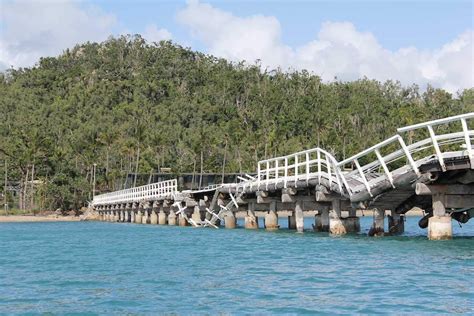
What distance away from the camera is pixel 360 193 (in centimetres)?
2855

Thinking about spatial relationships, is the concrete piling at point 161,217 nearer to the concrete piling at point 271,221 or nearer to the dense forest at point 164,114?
the concrete piling at point 271,221

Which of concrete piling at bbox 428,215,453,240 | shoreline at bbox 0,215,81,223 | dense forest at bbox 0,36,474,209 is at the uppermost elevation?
dense forest at bbox 0,36,474,209

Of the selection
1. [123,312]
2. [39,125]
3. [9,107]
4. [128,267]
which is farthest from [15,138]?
[123,312]

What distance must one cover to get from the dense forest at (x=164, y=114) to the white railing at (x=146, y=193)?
21295 mm

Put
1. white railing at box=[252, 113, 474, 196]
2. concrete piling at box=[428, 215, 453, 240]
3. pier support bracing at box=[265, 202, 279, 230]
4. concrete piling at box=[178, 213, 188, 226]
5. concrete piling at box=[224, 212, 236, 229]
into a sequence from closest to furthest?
white railing at box=[252, 113, 474, 196]
concrete piling at box=[428, 215, 453, 240]
pier support bracing at box=[265, 202, 279, 230]
concrete piling at box=[224, 212, 236, 229]
concrete piling at box=[178, 213, 188, 226]

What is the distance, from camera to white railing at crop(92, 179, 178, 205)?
54.9 metres

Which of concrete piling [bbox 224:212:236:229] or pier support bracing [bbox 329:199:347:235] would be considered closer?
pier support bracing [bbox 329:199:347:235]

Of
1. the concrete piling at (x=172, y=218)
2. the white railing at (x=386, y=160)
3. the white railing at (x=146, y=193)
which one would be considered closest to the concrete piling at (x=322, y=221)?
the white railing at (x=386, y=160)

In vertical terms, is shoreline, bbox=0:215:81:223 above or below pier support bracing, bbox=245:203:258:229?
above

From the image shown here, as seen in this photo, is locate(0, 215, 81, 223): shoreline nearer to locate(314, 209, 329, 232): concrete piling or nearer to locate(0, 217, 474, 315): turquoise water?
locate(314, 209, 329, 232): concrete piling

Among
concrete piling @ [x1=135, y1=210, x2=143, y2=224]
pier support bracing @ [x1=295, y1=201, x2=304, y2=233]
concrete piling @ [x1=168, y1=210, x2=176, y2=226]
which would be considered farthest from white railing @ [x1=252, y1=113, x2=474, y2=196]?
concrete piling @ [x1=135, y1=210, x2=143, y2=224]

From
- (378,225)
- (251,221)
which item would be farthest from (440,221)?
(251,221)

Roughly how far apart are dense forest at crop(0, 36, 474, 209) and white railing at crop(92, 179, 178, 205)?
21.3 m

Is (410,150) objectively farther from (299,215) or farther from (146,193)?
(146,193)
